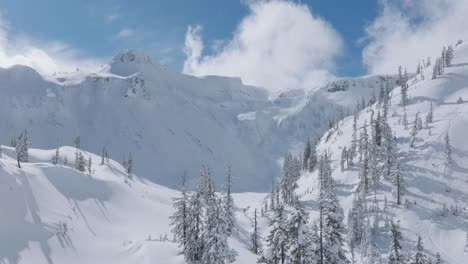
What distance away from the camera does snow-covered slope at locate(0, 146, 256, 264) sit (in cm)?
7050

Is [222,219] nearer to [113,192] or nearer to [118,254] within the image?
[118,254]

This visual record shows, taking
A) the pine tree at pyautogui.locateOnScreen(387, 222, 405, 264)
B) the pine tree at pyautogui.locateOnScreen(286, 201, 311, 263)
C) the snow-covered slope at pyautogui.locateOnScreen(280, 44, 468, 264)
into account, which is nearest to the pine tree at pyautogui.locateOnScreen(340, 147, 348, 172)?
the snow-covered slope at pyautogui.locateOnScreen(280, 44, 468, 264)

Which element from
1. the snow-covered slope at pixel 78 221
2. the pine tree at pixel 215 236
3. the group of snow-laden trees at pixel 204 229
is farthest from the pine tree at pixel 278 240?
the snow-covered slope at pixel 78 221

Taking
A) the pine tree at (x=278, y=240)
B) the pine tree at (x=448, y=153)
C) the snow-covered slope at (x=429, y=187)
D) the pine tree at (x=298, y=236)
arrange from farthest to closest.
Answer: the pine tree at (x=448, y=153), the snow-covered slope at (x=429, y=187), the pine tree at (x=278, y=240), the pine tree at (x=298, y=236)

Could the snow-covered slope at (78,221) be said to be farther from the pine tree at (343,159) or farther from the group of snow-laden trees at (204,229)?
the pine tree at (343,159)

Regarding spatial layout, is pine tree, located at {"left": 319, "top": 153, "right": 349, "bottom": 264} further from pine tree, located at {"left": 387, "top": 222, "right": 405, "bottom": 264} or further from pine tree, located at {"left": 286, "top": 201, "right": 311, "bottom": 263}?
pine tree, located at {"left": 387, "top": 222, "right": 405, "bottom": 264}

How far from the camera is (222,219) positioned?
57.8 m

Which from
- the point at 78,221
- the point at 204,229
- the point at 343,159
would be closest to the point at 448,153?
the point at 343,159

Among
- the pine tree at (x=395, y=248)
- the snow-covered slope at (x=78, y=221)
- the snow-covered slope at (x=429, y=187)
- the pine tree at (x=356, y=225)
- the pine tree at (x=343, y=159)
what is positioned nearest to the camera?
the pine tree at (x=395, y=248)

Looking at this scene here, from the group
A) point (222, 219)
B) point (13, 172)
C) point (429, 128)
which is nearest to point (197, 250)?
point (222, 219)

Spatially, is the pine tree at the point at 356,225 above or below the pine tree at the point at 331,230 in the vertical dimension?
below

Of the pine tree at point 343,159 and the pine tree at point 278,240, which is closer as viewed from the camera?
the pine tree at point 278,240

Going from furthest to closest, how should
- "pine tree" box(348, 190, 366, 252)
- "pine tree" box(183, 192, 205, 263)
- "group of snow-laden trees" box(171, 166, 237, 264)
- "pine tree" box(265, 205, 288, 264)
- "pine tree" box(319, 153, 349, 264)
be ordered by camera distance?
1. "pine tree" box(348, 190, 366, 252)
2. "pine tree" box(183, 192, 205, 263)
3. "group of snow-laden trees" box(171, 166, 237, 264)
4. "pine tree" box(265, 205, 288, 264)
5. "pine tree" box(319, 153, 349, 264)

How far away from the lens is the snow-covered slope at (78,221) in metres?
70.5
